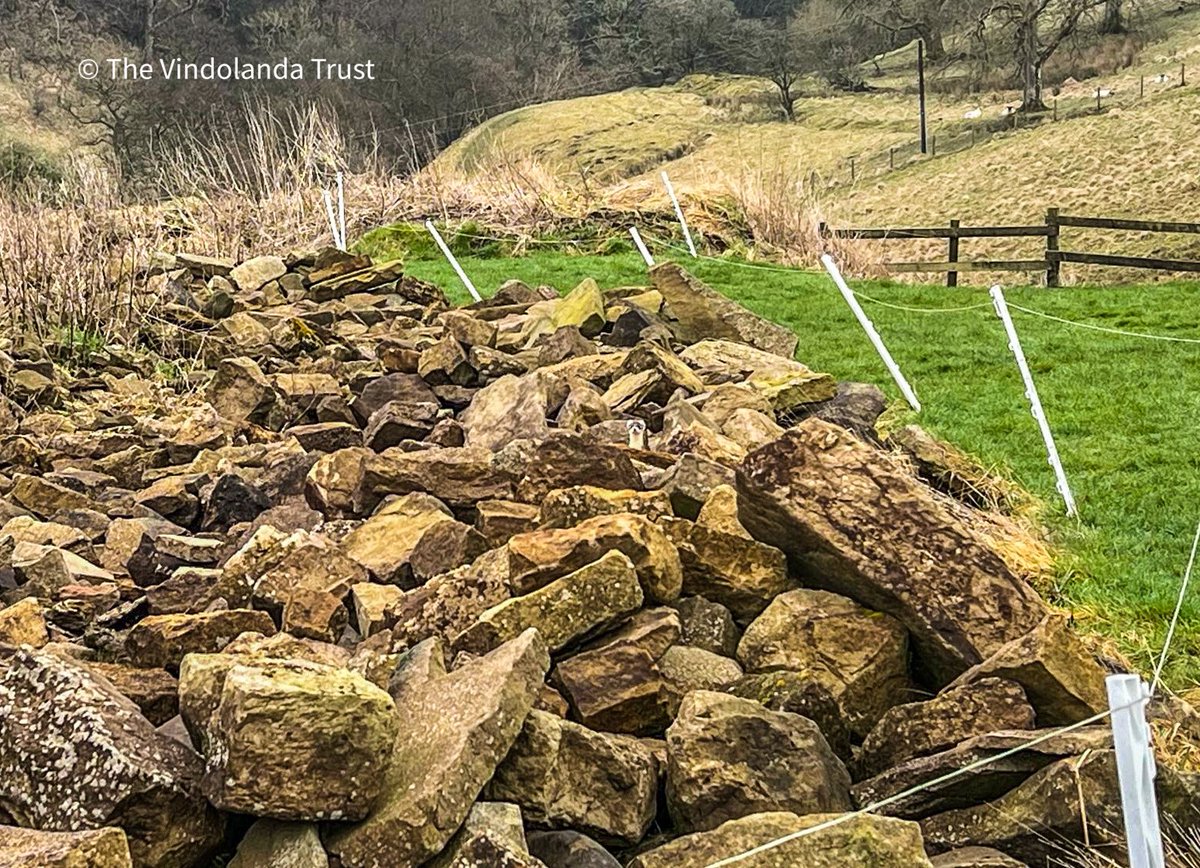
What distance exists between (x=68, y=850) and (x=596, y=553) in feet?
6.59

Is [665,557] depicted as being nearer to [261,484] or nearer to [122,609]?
[122,609]

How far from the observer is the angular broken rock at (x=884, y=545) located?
4.14 metres

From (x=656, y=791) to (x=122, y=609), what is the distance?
239 cm

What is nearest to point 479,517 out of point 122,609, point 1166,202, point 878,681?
point 122,609

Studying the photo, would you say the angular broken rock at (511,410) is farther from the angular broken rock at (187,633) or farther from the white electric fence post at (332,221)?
the white electric fence post at (332,221)

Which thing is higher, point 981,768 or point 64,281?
point 64,281

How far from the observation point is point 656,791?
3482 mm

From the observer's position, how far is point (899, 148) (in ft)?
145

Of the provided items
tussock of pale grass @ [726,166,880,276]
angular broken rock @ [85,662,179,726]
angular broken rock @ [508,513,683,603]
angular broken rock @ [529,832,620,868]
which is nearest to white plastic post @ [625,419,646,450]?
angular broken rock @ [508,513,683,603]

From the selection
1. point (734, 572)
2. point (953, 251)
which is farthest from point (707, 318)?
point (953, 251)

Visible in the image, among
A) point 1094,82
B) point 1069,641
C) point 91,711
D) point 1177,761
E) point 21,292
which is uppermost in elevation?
point 1094,82

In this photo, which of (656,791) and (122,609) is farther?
(122,609)

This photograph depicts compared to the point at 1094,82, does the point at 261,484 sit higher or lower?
lower

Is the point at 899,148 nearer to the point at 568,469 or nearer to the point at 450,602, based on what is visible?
the point at 568,469
